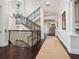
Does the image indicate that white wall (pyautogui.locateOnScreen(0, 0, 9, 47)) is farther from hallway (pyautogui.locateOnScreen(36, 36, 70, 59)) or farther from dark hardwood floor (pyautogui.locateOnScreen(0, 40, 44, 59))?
hallway (pyautogui.locateOnScreen(36, 36, 70, 59))

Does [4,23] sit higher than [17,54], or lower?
higher

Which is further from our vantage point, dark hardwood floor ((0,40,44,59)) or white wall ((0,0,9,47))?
white wall ((0,0,9,47))

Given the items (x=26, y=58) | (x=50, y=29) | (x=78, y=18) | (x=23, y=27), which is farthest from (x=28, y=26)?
(x=50, y=29)

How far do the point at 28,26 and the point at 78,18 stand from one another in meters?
8.43

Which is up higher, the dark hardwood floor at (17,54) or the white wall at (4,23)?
the white wall at (4,23)

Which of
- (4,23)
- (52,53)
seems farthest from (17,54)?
(4,23)

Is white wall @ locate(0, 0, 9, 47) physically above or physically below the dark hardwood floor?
above

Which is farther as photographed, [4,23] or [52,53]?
[4,23]

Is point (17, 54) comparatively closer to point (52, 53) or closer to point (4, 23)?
point (52, 53)

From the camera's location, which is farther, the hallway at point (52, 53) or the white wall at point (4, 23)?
the white wall at point (4, 23)

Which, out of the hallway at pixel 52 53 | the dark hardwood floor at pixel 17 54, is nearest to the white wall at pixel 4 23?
the dark hardwood floor at pixel 17 54

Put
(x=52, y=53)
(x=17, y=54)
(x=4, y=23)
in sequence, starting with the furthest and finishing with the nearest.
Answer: (x=4, y=23) < (x=52, y=53) < (x=17, y=54)

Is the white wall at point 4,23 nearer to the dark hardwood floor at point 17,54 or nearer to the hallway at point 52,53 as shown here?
the dark hardwood floor at point 17,54

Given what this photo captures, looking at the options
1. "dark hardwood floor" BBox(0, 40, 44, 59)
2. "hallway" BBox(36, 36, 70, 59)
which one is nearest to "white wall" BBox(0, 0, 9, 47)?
"dark hardwood floor" BBox(0, 40, 44, 59)
